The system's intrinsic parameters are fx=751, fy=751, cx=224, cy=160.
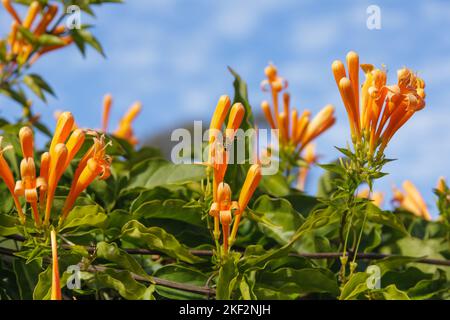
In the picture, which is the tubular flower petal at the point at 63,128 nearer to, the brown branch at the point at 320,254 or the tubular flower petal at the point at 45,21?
the brown branch at the point at 320,254

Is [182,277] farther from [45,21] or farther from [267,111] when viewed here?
[45,21]

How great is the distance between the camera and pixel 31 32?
3834mm

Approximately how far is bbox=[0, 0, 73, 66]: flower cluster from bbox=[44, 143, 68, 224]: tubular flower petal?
1.95 meters

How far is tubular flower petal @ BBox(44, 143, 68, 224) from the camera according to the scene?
6.52 ft

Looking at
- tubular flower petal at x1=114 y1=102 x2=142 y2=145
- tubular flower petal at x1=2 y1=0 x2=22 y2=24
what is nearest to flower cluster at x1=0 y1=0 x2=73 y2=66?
tubular flower petal at x1=2 y1=0 x2=22 y2=24

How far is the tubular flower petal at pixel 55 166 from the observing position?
1.99 meters

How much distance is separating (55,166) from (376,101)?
2.97 ft

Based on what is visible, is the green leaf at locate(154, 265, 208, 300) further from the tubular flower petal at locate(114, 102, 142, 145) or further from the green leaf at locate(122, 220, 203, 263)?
the tubular flower petal at locate(114, 102, 142, 145)

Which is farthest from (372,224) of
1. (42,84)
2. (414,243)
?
(42,84)

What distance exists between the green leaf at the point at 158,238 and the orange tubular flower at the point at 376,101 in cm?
60

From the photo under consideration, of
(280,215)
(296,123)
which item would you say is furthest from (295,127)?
(280,215)

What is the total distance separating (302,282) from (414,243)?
69 centimetres
